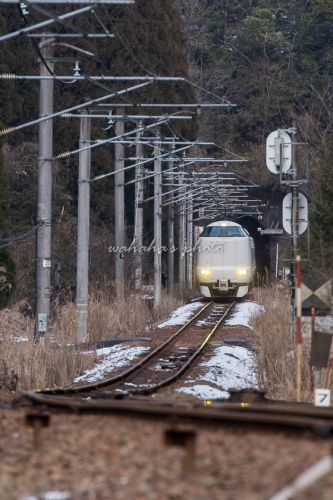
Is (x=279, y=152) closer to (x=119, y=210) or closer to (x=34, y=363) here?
(x=34, y=363)

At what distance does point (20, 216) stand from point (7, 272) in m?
12.9

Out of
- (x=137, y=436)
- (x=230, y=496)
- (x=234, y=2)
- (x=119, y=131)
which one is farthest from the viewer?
(x=234, y=2)

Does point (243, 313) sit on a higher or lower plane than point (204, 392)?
higher

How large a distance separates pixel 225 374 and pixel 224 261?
86.9 feet

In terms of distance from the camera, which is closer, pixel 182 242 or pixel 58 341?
pixel 58 341

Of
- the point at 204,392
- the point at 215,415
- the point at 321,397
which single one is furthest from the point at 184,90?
the point at 215,415

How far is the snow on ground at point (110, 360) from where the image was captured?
21438 millimetres

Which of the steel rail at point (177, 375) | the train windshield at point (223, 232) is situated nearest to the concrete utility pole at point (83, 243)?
the steel rail at point (177, 375)

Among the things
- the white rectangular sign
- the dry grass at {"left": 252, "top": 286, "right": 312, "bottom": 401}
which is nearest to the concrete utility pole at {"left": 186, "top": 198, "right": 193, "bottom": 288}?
the dry grass at {"left": 252, "top": 286, "right": 312, "bottom": 401}

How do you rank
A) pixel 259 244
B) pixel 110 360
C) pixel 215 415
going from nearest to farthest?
pixel 215 415 → pixel 110 360 → pixel 259 244

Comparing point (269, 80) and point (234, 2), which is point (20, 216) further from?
point (234, 2)

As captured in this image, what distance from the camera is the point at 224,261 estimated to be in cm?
4788

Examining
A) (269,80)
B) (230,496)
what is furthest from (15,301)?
(269,80)

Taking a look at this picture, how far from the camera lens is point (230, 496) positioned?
7809mm
